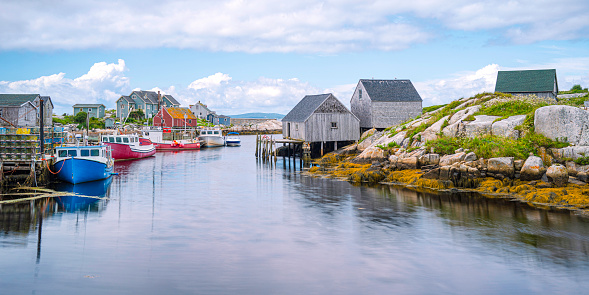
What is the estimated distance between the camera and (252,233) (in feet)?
62.8

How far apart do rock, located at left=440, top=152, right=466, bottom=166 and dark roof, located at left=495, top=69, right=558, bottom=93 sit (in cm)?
2998

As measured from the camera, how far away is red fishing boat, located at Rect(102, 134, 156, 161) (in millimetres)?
52000

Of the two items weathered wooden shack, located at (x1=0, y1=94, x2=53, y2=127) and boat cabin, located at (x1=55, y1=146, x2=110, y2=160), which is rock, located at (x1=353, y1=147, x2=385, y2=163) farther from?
weathered wooden shack, located at (x1=0, y1=94, x2=53, y2=127)

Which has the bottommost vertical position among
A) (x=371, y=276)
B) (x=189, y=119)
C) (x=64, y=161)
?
(x=371, y=276)

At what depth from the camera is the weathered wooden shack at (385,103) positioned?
1929 inches

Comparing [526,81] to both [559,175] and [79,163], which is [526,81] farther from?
[79,163]

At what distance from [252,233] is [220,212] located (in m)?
5.17

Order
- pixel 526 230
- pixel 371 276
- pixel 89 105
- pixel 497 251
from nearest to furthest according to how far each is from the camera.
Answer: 1. pixel 371 276
2. pixel 497 251
3. pixel 526 230
4. pixel 89 105

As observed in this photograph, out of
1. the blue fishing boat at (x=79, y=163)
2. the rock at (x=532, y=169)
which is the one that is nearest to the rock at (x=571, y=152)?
the rock at (x=532, y=169)

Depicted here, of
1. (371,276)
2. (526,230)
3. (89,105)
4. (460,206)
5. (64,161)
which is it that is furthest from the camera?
(89,105)

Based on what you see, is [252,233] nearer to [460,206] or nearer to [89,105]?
[460,206]

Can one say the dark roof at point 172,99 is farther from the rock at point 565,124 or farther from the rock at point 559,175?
the rock at point 559,175

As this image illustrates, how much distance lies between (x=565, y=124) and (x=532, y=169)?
4875mm

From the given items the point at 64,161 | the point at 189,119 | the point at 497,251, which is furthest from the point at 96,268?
the point at 189,119
